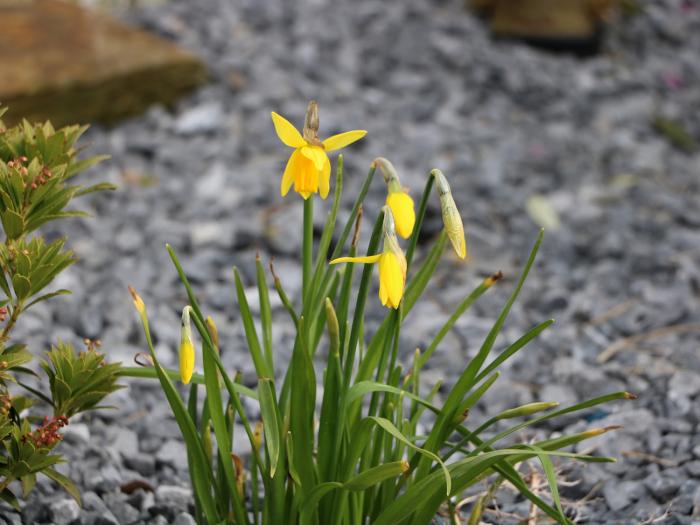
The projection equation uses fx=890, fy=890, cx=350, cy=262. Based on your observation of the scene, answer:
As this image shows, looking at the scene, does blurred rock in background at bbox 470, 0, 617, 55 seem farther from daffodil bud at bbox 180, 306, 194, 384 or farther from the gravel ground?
daffodil bud at bbox 180, 306, 194, 384

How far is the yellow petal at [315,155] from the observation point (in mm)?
1083

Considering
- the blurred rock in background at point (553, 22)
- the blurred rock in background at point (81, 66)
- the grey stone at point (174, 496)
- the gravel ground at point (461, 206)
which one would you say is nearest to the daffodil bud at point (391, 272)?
the gravel ground at point (461, 206)

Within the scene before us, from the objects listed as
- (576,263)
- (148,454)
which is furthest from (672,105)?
(148,454)

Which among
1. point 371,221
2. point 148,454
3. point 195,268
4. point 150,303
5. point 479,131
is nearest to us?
point 148,454

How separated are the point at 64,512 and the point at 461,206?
161 cm

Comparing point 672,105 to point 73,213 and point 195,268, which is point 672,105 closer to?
point 195,268

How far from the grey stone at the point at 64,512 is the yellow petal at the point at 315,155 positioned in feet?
2.36

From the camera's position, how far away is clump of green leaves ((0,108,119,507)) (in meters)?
1.19

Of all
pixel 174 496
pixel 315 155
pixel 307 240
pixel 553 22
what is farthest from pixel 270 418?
pixel 553 22

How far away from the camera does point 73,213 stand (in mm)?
1294

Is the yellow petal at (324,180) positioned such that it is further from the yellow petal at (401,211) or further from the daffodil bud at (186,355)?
the daffodil bud at (186,355)

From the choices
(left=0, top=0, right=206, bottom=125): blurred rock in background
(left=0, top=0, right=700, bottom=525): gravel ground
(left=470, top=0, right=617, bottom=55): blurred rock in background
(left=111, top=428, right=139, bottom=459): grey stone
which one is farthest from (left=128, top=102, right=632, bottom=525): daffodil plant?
(left=470, top=0, right=617, bottom=55): blurred rock in background

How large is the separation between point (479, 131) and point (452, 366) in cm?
132

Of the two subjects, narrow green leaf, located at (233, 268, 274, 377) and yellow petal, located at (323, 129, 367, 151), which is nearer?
yellow petal, located at (323, 129, 367, 151)
